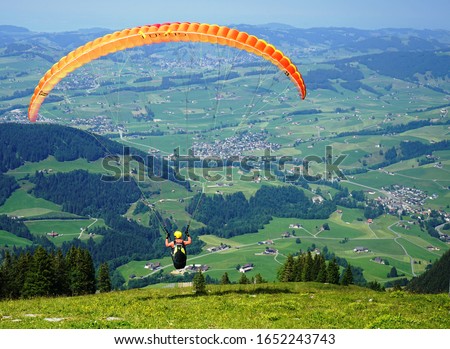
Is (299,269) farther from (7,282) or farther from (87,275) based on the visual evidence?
(7,282)

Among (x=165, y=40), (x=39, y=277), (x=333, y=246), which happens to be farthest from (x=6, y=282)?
(x=333, y=246)

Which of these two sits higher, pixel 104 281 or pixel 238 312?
pixel 238 312

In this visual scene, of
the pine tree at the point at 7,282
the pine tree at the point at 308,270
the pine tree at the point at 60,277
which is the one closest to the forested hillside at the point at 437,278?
the pine tree at the point at 308,270

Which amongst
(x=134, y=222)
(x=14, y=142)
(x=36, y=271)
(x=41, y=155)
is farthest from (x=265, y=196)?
(x=36, y=271)

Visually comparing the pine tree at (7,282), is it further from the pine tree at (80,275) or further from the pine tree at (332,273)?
the pine tree at (332,273)

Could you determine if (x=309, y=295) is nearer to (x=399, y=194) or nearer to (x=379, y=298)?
(x=379, y=298)

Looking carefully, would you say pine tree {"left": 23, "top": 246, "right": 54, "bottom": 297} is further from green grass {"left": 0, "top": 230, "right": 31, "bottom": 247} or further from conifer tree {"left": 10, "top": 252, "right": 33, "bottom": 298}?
green grass {"left": 0, "top": 230, "right": 31, "bottom": 247}

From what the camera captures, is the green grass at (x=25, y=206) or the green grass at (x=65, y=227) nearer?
the green grass at (x=65, y=227)

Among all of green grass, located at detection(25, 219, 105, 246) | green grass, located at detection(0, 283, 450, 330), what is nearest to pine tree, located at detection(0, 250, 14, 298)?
green grass, located at detection(0, 283, 450, 330)

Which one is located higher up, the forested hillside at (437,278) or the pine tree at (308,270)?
the pine tree at (308,270)
